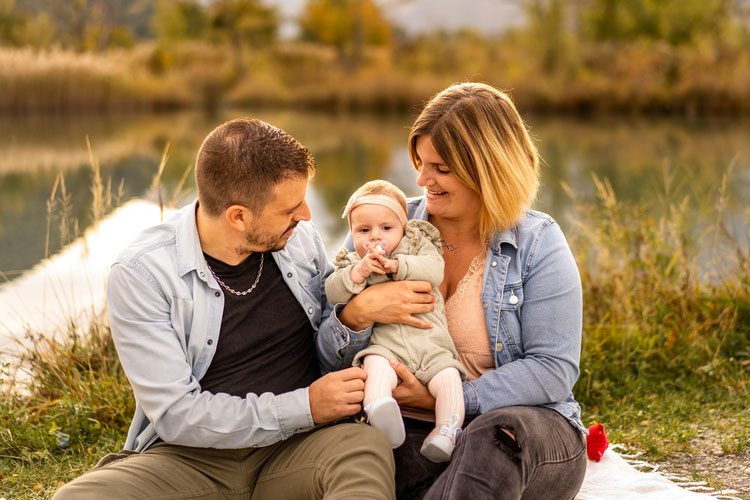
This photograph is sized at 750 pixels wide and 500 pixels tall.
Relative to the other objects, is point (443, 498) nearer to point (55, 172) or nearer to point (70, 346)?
point (70, 346)

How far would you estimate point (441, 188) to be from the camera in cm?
261

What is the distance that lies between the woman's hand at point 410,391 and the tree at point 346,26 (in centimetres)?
2482

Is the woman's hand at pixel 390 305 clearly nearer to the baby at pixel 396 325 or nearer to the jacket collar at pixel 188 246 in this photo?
the baby at pixel 396 325

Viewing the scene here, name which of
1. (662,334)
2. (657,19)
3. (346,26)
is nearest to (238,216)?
(662,334)

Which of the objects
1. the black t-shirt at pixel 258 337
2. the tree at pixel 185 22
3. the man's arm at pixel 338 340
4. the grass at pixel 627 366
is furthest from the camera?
the tree at pixel 185 22

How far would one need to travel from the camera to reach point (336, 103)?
866 inches

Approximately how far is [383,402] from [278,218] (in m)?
0.59

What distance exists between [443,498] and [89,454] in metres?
1.78

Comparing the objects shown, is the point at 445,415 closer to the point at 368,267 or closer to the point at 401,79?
the point at 368,267

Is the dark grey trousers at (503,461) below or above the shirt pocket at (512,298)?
below

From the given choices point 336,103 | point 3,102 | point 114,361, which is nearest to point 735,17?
point 336,103

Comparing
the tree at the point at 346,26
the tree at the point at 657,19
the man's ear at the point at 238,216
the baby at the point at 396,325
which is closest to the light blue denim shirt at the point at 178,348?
the man's ear at the point at 238,216

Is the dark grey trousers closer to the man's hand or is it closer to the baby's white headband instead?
the man's hand

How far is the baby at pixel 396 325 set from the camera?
224cm
